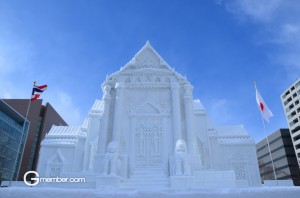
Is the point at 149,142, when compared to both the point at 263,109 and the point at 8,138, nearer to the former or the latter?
the point at 263,109

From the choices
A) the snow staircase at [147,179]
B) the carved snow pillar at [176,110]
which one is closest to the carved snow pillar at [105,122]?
the snow staircase at [147,179]

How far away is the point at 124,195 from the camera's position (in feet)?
14.5

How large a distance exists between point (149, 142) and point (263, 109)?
11.7 meters

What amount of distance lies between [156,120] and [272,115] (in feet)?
36.6

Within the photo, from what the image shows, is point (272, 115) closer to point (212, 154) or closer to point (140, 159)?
point (212, 154)

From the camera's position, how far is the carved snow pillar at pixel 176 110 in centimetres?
2034

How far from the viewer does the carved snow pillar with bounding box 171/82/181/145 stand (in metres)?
20.3

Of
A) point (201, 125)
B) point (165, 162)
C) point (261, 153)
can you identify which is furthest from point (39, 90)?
point (261, 153)

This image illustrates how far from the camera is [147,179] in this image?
18.0 metres

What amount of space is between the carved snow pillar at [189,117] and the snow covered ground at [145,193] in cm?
1532

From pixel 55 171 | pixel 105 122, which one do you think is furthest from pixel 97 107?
pixel 105 122

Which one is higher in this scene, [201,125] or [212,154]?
[201,125]

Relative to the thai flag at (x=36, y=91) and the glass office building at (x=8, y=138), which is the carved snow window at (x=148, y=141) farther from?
the glass office building at (x=8, y=138)

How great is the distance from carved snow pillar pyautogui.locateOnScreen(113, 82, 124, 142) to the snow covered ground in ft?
51.1
